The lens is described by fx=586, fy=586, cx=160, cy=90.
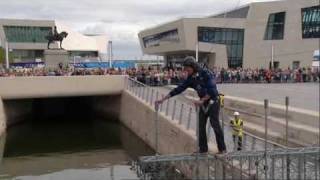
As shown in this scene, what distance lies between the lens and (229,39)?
271ft

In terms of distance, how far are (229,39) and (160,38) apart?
17.0m

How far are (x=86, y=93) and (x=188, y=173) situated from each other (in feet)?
83.9

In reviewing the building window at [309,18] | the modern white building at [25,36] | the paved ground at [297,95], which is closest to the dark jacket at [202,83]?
the paved ground at [297,95]

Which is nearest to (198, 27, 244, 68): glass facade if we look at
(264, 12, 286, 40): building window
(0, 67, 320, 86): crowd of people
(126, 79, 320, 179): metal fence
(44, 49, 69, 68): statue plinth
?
(264, 12, 286, 40): building window

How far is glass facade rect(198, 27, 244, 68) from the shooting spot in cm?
8225

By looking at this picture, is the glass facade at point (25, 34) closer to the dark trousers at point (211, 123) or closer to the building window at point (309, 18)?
the building window at point (309, 18)

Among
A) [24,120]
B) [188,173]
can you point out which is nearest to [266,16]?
[24,120]

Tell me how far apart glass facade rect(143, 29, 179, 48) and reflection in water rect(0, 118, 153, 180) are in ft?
162

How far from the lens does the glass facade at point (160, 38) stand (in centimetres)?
8762

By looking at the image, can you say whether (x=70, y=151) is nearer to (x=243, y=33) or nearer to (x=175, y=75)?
(x=175, y=75)

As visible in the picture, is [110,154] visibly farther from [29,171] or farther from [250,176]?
[250,176]

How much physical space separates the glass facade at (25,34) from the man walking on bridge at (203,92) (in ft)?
437

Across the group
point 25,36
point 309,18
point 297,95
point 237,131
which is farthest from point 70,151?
point 25,36

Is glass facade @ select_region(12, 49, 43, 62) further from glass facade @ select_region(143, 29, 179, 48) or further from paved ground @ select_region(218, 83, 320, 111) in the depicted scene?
paved ground @ select_region(218, 83, 320, 111)
